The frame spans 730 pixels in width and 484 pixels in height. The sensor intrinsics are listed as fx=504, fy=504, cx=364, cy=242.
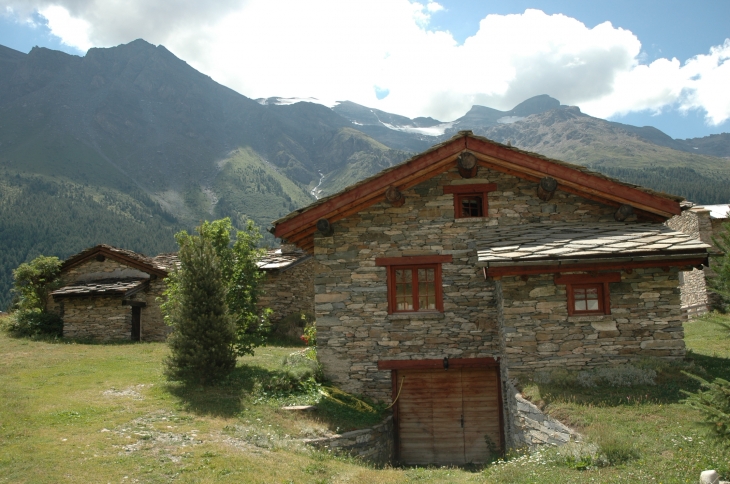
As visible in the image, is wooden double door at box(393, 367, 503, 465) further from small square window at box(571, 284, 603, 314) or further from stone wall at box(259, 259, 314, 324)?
stone wall at box(259, 259, 314, 324)

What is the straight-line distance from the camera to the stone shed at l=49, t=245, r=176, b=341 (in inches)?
887

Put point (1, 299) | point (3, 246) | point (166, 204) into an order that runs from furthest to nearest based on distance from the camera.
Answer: point (166, 204), point (3, 246), point (1, 299)

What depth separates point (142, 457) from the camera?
28.0ft

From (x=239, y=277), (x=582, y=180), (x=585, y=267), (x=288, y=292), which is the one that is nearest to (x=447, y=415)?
(x=585, y=267)

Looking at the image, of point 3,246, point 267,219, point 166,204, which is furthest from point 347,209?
point 166,204

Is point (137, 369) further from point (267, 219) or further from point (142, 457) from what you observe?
point (267, 219)

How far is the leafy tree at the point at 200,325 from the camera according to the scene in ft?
43.0

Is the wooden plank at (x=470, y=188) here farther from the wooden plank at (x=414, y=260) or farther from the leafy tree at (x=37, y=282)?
the leafy tree at (x=37, y=282)

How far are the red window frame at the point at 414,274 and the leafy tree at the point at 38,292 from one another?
1775 cm

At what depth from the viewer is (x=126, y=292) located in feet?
74.9

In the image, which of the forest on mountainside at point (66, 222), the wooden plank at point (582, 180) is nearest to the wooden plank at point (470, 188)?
the wooden plank at point (582, 180)

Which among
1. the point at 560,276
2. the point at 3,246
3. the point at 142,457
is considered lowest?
the point at 142,457

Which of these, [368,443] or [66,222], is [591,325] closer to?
[368,443]

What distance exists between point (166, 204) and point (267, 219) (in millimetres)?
31660
